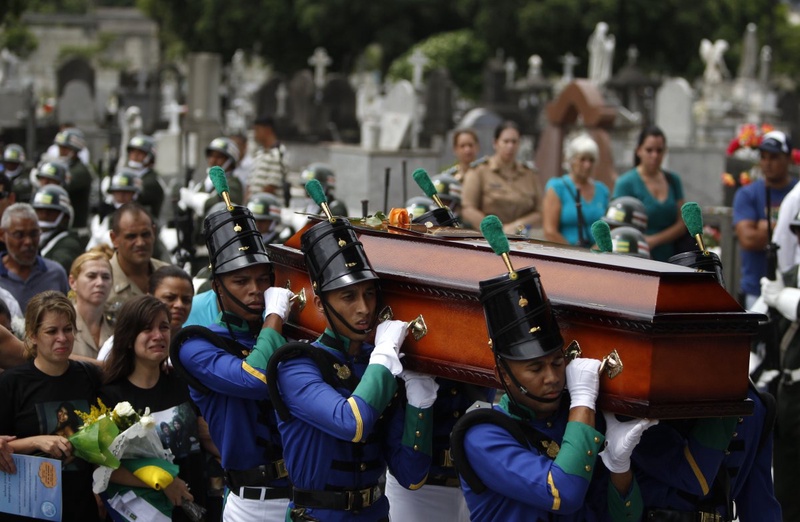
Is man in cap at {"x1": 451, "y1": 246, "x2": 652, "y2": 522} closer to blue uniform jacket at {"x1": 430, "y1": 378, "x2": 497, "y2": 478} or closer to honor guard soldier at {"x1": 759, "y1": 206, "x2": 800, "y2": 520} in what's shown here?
blue uniform jacket at {"x1": 430, "y1": 378, "x2": 497, "y2": 478}

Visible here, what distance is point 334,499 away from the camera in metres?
4.68

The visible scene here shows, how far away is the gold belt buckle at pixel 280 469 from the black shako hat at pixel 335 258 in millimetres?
879

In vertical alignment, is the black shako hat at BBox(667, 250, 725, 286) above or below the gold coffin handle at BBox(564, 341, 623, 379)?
above

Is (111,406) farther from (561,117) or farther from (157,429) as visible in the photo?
(561,117)

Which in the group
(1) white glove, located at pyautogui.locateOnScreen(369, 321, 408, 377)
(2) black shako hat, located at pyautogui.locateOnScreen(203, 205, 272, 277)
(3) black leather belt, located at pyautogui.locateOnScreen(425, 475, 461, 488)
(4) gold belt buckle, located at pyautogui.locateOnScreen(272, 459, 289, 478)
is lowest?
(3) black leather belt, located at pyautogui.locateOnScreen(425, 475, 461, 488)

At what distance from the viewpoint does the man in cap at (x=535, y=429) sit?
398 cm

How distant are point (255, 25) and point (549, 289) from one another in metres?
49.4

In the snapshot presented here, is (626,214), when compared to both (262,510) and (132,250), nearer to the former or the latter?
(132,250)

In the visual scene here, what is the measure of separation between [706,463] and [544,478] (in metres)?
0.65

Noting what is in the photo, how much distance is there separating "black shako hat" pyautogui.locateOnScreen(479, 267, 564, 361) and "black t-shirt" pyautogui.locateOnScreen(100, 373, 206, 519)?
2116 mm

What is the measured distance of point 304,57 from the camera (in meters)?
53.9

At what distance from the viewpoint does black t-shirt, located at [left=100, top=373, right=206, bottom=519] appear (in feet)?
18.4

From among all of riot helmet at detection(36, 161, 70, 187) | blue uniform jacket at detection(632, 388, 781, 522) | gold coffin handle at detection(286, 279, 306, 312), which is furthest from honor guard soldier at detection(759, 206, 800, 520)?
riot helmet at detection(36, 161, 70, 187)

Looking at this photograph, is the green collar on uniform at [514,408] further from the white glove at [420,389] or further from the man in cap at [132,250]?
the man in cap at [132,250]
